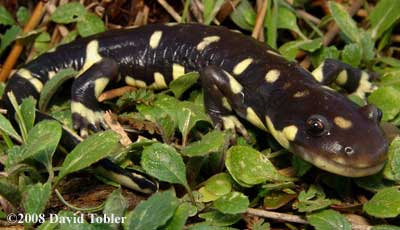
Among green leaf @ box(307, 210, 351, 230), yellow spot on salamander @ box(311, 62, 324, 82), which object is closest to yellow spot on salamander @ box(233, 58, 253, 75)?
yellow spot on salamander @ box(311, 62, 324, 82)

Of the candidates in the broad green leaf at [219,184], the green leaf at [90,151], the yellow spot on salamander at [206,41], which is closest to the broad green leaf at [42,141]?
the green leaf at [90,151]

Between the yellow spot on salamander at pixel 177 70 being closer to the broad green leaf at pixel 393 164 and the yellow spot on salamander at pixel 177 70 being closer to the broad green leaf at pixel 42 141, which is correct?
the broad green leaf at pixel 42 141

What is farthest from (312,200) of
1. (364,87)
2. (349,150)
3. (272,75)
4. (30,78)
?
(30,78)

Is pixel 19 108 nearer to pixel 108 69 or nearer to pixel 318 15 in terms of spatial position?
pixel 108 69

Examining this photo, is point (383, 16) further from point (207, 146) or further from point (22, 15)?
point (22, 15)

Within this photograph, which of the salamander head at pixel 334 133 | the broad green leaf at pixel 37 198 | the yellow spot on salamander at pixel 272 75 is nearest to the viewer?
the broad green leaf at pixel 37 198

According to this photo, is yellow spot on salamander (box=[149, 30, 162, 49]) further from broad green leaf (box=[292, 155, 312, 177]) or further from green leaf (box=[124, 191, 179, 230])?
green leaf (box=[124, 191, 179, 230])
